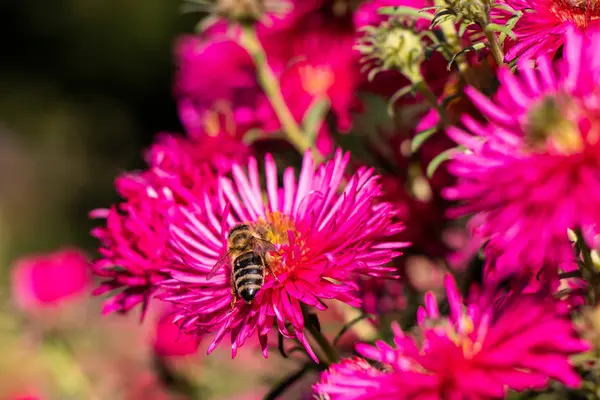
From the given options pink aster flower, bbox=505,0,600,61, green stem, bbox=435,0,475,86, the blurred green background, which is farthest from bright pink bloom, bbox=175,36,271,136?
the blurred green background

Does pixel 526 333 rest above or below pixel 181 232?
below

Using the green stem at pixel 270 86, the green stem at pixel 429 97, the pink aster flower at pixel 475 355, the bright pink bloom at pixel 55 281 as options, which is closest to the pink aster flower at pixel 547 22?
the green stem at pixel 429 97

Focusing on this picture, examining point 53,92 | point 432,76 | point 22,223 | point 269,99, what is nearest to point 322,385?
point 432,76

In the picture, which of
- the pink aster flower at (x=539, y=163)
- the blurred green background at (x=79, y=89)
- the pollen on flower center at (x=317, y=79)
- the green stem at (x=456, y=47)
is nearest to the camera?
the pink aster flower at (x=539, y=163)

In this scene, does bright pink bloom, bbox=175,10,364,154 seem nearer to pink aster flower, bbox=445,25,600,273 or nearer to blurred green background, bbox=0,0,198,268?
pink aster flower, bbox=445,25,600,273

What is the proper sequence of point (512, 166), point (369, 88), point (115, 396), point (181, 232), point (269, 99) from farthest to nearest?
point (115, 396) < point (269, 99) < point (369, 88) < point (181, 232) < point (512, 166)

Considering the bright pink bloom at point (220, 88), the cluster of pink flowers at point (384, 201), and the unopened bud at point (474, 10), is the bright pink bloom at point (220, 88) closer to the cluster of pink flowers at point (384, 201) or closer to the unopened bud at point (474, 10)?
the cluster of pink flowers at point (384, 201)

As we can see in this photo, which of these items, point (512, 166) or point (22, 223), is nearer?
point (512, 166)

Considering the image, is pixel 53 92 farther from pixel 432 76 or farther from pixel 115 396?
pixel 432 76
